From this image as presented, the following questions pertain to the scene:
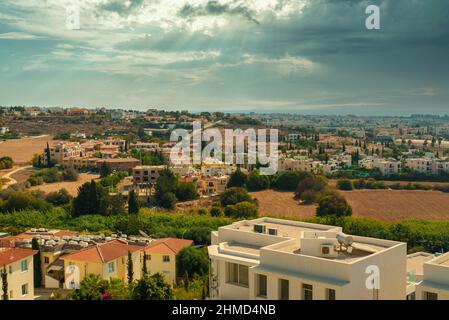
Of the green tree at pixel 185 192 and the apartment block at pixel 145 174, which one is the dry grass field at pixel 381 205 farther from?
the apartment block at pixel 145 174

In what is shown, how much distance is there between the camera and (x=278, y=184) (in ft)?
121

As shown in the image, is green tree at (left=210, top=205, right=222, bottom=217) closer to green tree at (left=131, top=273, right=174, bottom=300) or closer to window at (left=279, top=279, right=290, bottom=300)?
green tree at (left=131, top=273, right=174, bottom=300)

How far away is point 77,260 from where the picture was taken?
1419cm

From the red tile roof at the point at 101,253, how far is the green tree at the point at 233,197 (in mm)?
14581

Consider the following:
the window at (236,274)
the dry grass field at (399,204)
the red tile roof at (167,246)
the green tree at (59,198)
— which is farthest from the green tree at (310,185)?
the window at (236,274)

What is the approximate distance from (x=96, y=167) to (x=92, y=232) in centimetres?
2188

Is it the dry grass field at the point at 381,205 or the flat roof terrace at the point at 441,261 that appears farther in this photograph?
the dry grass field at the point at 381,205

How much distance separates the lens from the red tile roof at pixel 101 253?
14.1 metres

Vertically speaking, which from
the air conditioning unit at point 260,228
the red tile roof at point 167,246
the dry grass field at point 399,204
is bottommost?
the dry grass field at point 399,204

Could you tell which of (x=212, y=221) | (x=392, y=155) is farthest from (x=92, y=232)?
(x=392, y=155)

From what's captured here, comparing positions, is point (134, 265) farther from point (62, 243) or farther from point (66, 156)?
point (66, 156)

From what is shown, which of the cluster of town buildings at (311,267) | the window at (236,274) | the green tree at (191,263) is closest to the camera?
the cluster of town buildings at (311,267)

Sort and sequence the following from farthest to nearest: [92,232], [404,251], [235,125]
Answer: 1. [235,125]
2. [92,232]
3. [404,251]

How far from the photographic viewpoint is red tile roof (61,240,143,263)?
14062 millimetres
